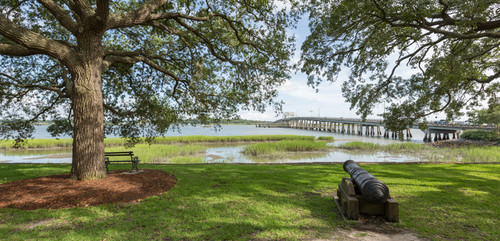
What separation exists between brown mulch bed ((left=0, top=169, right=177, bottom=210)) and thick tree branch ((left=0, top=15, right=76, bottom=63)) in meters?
3.74

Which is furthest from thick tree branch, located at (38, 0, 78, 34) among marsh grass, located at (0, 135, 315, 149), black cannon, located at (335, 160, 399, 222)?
marsh grass, located at (0, 135, 315, 149)

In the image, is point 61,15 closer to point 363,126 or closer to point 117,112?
point 117,112

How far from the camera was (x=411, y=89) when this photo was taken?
1181 cm

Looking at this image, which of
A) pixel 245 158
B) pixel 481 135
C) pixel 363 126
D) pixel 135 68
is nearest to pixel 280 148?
pixel 245 158

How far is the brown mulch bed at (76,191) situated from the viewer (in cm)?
528

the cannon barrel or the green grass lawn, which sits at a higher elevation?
the cannon barrel

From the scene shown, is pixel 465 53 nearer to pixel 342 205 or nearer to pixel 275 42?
pixel 275 42

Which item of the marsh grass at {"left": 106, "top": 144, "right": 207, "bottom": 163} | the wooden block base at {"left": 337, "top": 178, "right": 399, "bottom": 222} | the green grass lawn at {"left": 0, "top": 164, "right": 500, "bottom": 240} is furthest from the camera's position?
the marsh grass at {"left": 106, "top": 144, "right": 207, "bottom": 163}

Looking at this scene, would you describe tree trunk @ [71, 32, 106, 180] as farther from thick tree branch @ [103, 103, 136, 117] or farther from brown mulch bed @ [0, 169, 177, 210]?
thick tree branch @ [103, 103, 136, 117]

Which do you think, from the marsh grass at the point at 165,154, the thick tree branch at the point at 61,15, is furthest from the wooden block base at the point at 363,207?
the marsh grass at the point at 165,154

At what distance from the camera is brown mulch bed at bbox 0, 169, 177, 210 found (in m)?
5.28

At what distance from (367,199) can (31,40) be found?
8916 mm

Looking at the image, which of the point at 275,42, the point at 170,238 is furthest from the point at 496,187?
the point at 170,238

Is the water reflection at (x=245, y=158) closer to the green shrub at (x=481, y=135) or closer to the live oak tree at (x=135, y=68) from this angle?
the live oak tree at (x=135, y=68)
